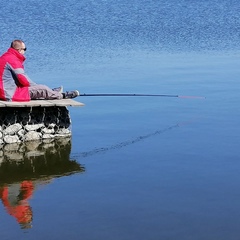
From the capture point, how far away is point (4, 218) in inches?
302

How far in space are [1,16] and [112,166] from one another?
78.5 feet

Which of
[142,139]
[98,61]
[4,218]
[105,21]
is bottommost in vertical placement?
[4,218]

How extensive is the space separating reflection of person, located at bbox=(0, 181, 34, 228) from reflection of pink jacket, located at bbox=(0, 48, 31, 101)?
6.59ft

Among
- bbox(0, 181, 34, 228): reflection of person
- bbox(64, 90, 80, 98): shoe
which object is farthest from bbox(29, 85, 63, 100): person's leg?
bbox(0, 181, 34, 228): reflection of person

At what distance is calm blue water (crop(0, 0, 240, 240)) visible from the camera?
24.7 feet

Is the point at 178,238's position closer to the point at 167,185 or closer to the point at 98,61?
the point at 167,185

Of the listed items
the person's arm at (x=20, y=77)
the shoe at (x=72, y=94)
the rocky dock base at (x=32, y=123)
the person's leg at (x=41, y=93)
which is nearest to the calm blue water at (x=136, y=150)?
the rocky dock base at (x=32, y=123)

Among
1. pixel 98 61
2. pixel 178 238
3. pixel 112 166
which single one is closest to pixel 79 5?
pixel 98 61

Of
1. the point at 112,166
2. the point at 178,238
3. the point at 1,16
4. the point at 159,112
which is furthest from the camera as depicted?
the point at 1,16

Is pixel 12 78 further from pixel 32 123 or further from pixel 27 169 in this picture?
pixel 27 169

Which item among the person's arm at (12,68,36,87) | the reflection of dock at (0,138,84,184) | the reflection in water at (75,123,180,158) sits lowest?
the reflection of dock at (0,138,84,184)

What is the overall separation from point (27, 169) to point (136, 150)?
1.58 metres

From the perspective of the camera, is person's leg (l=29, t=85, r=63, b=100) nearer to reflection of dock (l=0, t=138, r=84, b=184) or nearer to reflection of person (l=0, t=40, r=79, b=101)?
reflection of person (l=0, t=40, r=79, b=101)

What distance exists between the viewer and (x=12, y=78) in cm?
1082
